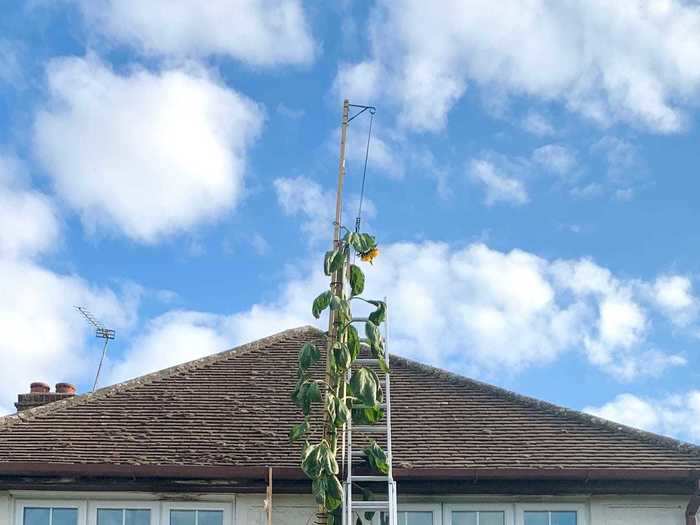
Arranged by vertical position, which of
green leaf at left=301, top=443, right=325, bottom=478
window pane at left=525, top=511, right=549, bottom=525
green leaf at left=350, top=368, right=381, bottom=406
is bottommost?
window pane at left=525, top=511, right=549, bottom=525

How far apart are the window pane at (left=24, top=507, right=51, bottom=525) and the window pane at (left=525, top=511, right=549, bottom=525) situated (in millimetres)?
5353

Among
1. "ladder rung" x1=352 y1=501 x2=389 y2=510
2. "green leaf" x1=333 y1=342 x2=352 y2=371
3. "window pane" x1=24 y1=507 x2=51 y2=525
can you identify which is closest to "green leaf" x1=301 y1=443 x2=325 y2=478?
→ "green leaf" x1=333 y1=342 x2=352 y2=371

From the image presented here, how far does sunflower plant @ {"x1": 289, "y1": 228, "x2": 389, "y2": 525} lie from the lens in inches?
389

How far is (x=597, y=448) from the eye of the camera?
40.1ft

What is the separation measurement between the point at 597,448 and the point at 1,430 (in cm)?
705

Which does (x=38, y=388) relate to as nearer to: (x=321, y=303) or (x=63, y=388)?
(x=63, y=388)

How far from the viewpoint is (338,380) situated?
1015cm

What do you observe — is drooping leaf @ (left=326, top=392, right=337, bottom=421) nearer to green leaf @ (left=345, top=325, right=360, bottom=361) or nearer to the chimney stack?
green leaf @ (left=345, top=325, right=360, bottom=361)

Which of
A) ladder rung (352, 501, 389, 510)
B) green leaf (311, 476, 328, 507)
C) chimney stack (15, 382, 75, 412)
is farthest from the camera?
chimney stack (15, 382, 75, 412)

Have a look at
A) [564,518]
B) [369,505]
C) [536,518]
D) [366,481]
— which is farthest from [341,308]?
[564,518]

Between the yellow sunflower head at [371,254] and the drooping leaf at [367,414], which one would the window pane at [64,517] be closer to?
the drooping leaf at [367,414]

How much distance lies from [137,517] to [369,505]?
278 cm

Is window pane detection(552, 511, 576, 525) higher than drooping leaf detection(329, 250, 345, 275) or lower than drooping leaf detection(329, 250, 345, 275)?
lower

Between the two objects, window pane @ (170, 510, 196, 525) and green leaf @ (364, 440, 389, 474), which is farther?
window pane @ (170, 510, 196, 525)
